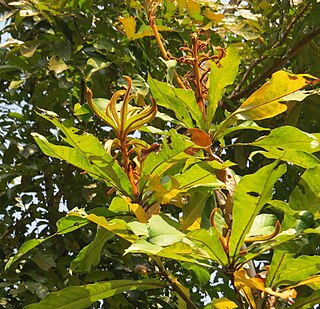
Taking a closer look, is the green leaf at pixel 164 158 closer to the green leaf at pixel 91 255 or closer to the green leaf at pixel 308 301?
the green leaf at pixel 91 255

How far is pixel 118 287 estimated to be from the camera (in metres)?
0.67

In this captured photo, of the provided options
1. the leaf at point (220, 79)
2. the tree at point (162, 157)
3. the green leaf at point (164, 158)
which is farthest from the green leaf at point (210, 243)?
the leaf at point (220, 79)

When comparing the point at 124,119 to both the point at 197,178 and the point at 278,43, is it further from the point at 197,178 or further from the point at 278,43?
the point at 278,43

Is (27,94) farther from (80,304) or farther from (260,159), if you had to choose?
(80,304)

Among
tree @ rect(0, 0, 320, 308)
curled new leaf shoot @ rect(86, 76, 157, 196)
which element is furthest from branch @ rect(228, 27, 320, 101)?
curled new leaf shoot @ rect(86, 76, 157, 196)

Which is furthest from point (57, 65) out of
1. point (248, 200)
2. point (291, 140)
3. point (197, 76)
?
point (248, 200)

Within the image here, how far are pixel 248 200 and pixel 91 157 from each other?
0.18 m

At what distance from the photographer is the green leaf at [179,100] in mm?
750

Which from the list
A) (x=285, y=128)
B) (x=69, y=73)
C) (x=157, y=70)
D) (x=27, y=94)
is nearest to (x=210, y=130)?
(x=285, y=128)

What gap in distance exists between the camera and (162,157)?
2.16ft

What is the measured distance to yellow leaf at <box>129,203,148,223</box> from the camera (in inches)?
24.5

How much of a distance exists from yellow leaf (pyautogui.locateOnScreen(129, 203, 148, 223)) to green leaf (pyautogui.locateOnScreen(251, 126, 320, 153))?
0.18m

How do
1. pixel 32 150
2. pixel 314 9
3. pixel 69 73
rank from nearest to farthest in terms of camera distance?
pixel 314 9, pixel 32 150, pixel 69 73

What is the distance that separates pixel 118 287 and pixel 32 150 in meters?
0.95
